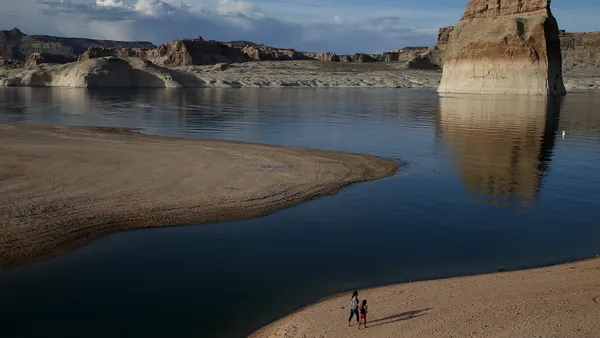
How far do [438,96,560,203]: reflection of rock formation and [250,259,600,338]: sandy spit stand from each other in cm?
830

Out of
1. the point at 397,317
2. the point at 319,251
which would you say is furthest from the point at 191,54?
the point at 397,317

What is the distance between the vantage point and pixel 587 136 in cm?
3597

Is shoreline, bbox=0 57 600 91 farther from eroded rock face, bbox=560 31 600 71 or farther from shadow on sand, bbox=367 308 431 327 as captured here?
shadow on sand, bbox=367 308 431 327

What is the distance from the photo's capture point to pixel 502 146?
29.5m

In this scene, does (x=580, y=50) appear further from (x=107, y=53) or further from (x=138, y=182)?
(x=138, y=182)

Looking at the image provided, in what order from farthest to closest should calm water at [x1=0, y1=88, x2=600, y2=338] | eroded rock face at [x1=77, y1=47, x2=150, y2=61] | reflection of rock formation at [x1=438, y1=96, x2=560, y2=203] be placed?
1. eroded rock face at [x1=77, y1=47, x2=150, y2=61]
2. reflection of rock formation at [x1=438, y1=96, x2=560, y2=203]
3. calm water at [x1=0, y1=88, x2=600, y2=338]

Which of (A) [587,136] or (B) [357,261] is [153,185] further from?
(A) [587,136]

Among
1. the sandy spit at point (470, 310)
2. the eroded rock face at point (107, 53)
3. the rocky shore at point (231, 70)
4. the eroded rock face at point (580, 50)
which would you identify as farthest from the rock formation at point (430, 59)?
the sandy spit at point (470, 310)

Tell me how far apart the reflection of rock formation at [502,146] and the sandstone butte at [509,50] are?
22.4m

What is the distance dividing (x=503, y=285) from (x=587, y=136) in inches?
1155

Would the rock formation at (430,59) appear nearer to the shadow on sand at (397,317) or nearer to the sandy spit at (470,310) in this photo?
the sandy spit at (470,310)

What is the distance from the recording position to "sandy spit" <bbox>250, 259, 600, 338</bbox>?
8.74 metres

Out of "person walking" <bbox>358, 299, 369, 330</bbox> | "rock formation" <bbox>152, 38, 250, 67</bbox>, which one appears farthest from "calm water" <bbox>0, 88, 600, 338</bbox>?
"rock formation" <bbox>152, 38, 250, 67</bbox>

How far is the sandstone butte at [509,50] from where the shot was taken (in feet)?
245
